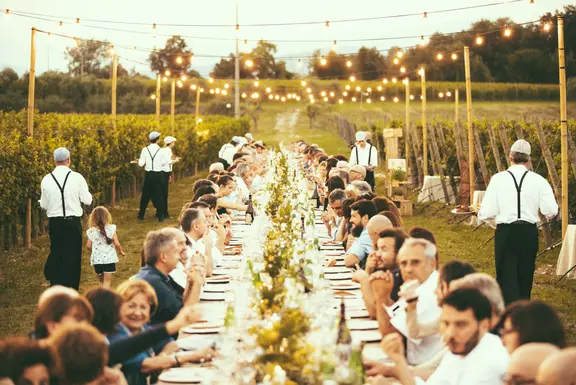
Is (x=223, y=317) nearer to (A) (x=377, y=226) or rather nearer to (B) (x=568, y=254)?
(A) (x=377, y=226)

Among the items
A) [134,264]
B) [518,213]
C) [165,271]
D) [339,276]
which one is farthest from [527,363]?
[134,264]

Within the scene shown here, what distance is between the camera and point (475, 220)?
15.3 m

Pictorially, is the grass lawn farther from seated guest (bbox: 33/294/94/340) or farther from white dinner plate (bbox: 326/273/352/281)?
seated guest (bbox: 33/294/94/340)

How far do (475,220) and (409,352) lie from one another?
1071cm

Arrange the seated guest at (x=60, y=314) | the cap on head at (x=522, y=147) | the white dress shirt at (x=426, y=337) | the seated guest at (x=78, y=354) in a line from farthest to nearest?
the cap on head at (x=522, y=147) < the white dress shirt at (x=426, y=337) < the seated guest at (x=60, y=314) < the seated guest at (x=78, y=354)

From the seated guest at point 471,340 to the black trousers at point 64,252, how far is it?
6245mm

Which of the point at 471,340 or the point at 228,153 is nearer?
the point at 471,340

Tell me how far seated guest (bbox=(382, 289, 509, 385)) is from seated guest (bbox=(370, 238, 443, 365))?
832 millimetres

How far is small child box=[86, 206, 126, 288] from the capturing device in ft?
29.8

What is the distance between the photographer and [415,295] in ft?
15.3

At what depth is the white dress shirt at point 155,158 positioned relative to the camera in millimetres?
16203

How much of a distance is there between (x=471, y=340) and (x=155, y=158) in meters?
13.0

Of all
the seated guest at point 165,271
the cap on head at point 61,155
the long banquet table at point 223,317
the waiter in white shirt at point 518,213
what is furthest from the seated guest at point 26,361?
the cap on head at point 61,155

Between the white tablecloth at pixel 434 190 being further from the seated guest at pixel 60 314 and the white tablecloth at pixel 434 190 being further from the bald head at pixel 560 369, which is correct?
the bald head at pixel 560 369
